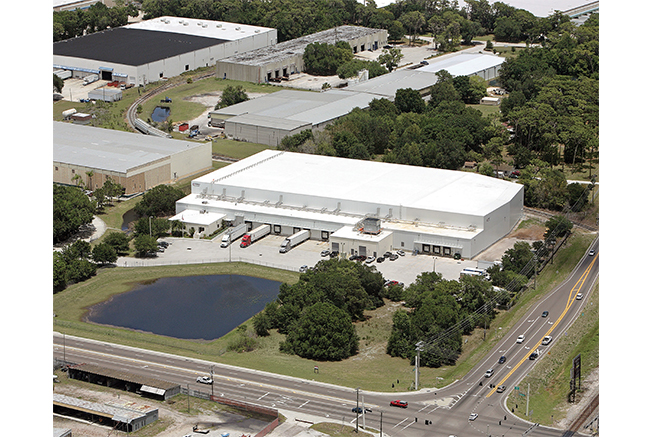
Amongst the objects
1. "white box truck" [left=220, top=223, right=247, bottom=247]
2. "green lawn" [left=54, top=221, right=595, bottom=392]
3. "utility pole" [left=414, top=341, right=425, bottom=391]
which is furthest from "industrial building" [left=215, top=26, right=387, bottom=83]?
"utility pole" [left=414, top=341, right=425, bottom=391]

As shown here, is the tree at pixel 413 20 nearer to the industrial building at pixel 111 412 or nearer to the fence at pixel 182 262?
the fence at pixel 182 262

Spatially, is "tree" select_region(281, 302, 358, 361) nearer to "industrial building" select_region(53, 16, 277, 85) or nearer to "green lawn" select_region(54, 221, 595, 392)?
"green lawn" select_region(54, 221, 595, 392)

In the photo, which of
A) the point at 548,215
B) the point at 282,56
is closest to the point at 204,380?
the point at 548,215

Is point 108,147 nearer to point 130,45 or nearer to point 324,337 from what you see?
point 324,337

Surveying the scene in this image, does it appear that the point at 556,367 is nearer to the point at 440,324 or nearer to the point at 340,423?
the point at 440,324

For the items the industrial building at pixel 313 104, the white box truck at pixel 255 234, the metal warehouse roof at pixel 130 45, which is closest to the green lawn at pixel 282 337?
the white box truck at pixel 255 234
